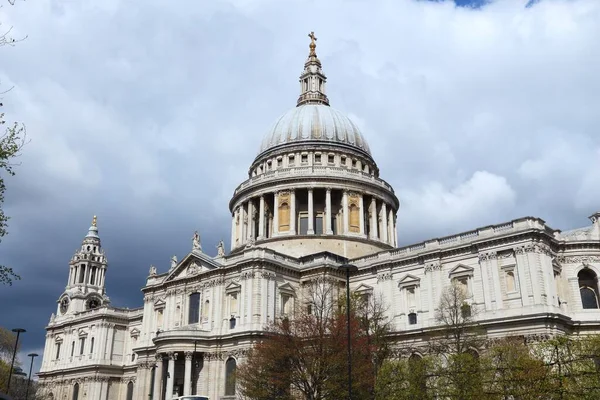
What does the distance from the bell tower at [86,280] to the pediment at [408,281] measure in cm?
5555

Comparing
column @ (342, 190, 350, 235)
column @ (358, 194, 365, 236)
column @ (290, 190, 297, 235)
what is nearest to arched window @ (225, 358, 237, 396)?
column @ (290, 190, 297, 235)

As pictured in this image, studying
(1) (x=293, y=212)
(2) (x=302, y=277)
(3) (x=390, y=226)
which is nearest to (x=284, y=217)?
(1) (x=293, y=212)

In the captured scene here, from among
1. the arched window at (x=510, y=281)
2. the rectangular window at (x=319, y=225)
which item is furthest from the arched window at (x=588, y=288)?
the rectangular window at (x=319, y=225)

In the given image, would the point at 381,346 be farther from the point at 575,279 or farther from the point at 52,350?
the point at 52,350

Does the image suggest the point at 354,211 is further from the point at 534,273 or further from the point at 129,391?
the point at 129,391

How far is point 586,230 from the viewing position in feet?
169

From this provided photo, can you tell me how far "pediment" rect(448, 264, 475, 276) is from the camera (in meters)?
50.4

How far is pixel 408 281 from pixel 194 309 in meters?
22.5

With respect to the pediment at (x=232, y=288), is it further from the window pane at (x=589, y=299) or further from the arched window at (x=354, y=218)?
the window pane at (x=589, y=299)

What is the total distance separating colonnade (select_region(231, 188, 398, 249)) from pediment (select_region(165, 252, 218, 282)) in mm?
9664

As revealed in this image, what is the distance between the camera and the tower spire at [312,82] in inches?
3381

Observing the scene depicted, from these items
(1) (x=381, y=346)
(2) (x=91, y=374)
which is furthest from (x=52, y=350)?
(1) (x=381, y=346)

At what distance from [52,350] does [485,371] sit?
74410 mm

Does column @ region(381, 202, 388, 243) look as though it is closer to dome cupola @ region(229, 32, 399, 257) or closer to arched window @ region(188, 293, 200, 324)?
dome cupola @ region(229, 32, 399, 257)
